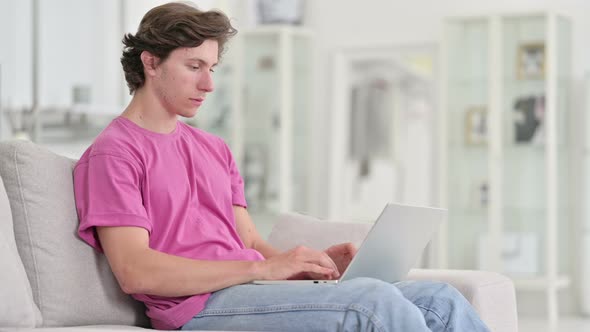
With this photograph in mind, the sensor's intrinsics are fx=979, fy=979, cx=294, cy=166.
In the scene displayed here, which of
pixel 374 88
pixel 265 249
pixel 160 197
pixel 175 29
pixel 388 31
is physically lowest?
pixel 265 249

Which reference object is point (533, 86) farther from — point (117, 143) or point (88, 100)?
point (117, 143)

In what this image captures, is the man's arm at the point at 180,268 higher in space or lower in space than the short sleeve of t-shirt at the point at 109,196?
lower

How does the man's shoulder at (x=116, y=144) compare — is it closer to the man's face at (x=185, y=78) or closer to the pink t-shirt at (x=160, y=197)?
the pink t-shirt at (x=160, y=197)

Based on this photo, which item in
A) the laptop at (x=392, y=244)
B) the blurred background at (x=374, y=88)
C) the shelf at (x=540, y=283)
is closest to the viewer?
the laptop at (x=392, y=244)

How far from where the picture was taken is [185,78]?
7.47ft

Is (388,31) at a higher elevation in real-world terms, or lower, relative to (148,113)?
higher

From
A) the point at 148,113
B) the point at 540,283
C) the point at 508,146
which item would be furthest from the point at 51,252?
the point at 508,146

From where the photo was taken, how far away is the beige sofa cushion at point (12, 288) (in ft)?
6.49

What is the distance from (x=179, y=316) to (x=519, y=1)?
5262 millimetres

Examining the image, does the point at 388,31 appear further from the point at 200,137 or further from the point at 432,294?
the point at 432,294

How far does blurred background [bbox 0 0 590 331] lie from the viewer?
21.2 ft

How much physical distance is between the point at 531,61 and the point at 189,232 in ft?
15.5

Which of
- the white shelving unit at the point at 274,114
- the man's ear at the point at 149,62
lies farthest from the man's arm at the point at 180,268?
the white shelving unit at the point at 274,114

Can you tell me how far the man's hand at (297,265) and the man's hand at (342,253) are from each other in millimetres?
284
